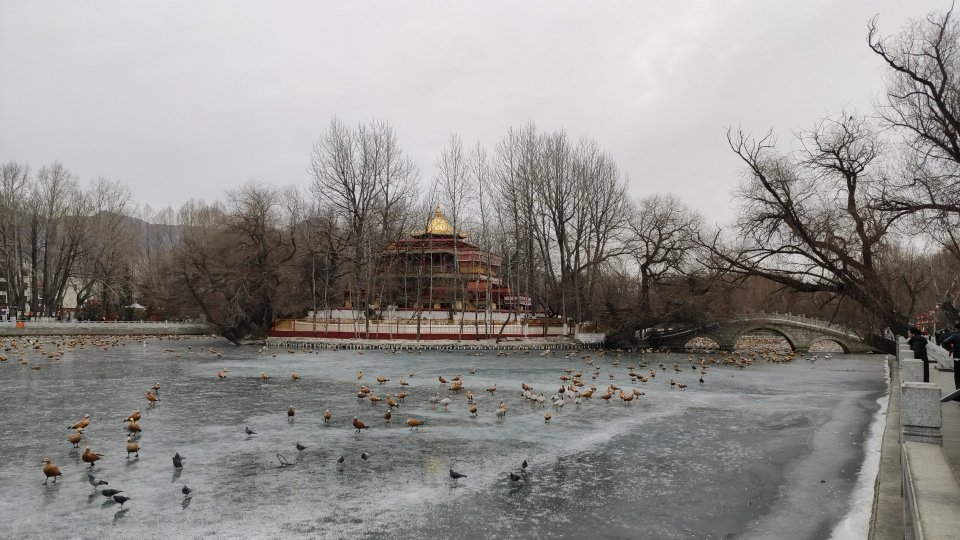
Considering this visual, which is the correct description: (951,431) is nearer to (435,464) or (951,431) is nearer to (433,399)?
(435,464)

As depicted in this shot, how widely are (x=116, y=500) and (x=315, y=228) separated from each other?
2111 inches

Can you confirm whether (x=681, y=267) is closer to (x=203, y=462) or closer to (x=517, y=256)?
(x=517, y=256)

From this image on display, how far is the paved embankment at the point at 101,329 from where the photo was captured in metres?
55.3

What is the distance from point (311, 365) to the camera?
30781 mm

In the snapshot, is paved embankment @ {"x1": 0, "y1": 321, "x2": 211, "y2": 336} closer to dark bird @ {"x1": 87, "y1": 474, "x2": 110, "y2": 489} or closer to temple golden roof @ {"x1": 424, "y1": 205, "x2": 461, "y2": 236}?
temple golden roof @ {"x1": 424, "y1": 205, "x2": 461, "y2": 236}

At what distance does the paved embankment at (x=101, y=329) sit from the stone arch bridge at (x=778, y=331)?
44.2 metres

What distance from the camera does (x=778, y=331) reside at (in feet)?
158

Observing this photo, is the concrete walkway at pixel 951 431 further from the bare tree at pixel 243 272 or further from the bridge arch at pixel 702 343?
the bare tree at pixel 243 272

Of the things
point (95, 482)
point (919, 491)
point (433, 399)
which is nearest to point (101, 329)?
point (433, 399)

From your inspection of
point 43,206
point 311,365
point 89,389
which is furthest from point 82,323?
point 89,389

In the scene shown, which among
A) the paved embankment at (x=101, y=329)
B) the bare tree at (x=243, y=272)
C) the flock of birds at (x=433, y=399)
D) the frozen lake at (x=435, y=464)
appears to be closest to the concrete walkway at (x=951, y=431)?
the frozen lake at (x=435, y=464)

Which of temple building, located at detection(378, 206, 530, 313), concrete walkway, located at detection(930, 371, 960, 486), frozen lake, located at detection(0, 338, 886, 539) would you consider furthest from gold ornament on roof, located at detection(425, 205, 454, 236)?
concrete walkway, located at detection(930, 371, 960, 486)

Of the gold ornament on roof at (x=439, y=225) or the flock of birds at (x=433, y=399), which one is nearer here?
the flock of birds at (x=433, y=399)

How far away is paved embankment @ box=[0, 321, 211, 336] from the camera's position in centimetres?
5534
